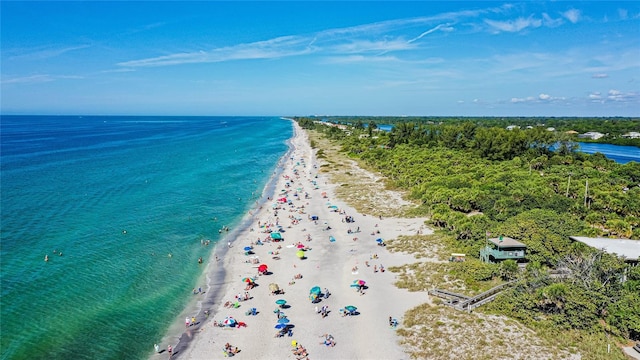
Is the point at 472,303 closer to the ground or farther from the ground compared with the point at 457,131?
closer to the ground

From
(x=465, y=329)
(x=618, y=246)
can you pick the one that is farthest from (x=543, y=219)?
(x=465, y=329)

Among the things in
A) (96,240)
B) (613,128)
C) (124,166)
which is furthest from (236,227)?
(613,128)

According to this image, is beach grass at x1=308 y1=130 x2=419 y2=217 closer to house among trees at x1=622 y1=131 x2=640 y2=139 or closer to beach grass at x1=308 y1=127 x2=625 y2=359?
beach grass at x1=308 y1=127 x2=625 y2=359

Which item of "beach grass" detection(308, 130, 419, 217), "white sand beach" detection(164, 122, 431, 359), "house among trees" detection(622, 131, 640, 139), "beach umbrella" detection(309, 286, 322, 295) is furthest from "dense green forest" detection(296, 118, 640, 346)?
"house among trees" detection(622, 131, 640, 139)

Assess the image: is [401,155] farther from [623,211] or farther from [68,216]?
[68,216]

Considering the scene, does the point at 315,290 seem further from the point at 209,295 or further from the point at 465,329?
the point at 465,329

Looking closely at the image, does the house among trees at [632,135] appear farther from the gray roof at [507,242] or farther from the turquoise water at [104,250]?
the gray roof at [507,242]
